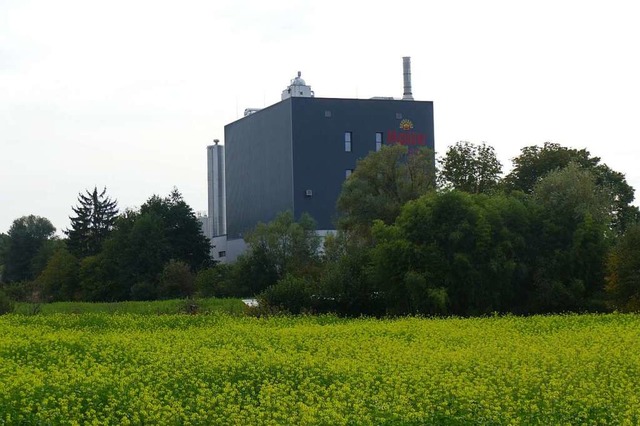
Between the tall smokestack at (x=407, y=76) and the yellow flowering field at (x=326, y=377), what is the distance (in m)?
55.4

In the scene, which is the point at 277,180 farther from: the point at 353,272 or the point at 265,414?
the point at 265,414

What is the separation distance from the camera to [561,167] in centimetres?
7050

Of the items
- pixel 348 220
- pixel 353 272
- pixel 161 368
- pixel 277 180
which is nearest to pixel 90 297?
pixel 277 180

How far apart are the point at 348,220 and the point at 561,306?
17217 millimetres

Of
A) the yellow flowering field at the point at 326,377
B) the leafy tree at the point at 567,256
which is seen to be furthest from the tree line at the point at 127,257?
the yellow flowering field at the point at 326,377

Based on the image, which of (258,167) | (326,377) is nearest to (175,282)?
(258,167)

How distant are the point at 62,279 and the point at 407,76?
3345 centimetres

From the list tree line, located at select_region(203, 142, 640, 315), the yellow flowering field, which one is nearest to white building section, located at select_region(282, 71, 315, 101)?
tree line, located at select_region(203, 142, 640, 315)

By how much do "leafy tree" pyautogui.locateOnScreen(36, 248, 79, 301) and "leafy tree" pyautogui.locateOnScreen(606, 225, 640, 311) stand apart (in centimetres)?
4842

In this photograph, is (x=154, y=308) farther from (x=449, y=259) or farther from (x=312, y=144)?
(x=312, y=144)

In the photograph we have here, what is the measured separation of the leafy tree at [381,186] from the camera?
5831 centimetres

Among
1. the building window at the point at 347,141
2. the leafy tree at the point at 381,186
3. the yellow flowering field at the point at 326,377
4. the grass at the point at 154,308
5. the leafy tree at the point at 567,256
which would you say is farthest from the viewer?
the building window at the point at 347,141

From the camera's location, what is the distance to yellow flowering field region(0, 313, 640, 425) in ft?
49.6

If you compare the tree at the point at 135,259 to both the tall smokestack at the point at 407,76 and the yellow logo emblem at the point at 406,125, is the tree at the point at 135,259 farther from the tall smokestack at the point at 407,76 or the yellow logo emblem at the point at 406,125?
the tall smokestack at the point at 407,76
